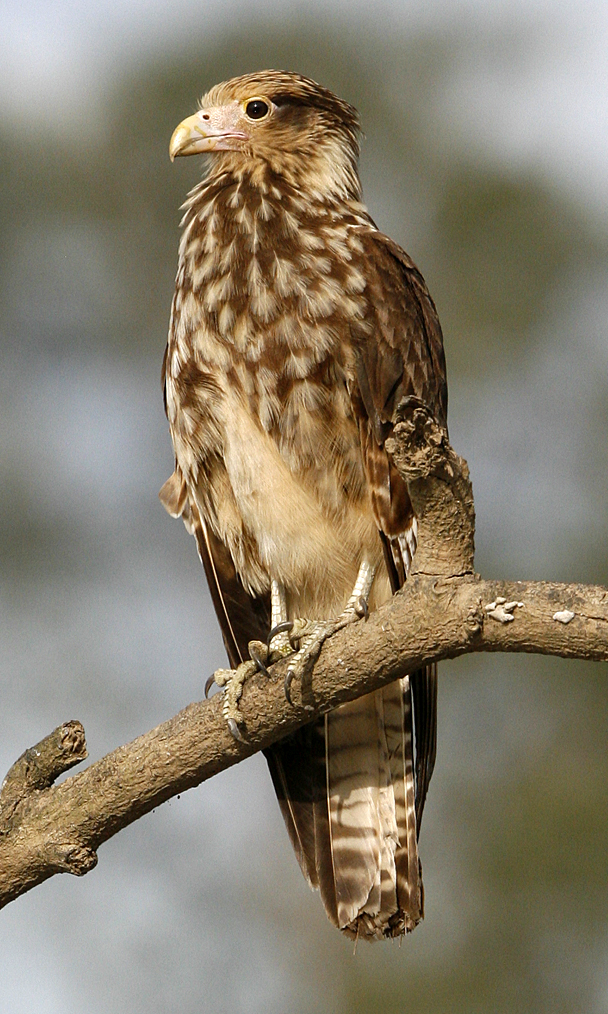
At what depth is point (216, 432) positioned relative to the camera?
132 inches

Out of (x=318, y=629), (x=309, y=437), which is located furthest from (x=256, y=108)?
(x=318, y=629)

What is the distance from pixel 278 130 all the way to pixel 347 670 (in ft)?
6.39

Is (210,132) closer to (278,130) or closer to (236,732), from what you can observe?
(278,130)

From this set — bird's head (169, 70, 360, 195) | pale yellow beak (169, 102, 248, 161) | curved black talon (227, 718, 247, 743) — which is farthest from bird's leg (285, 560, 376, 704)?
pale yellow beak (169, 102, 248, 161)

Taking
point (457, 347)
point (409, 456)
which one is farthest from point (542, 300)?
point (409, 456)

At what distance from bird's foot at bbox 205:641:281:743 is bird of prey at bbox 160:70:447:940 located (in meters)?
0.03

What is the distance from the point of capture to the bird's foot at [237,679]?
109 inches

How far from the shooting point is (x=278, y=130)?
384 cm

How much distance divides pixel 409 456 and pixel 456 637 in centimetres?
38

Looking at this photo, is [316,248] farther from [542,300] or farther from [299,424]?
[542,300]

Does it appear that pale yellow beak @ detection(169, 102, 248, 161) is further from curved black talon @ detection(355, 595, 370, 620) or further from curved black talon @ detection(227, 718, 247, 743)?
curved black talon @ detection(227, 718, 247, 743)

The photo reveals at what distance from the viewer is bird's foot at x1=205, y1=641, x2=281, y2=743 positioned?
277 cm

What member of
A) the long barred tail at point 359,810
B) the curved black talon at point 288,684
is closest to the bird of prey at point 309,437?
the long barred tail at point 359,810

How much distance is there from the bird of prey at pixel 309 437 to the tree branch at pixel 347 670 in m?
0.24
